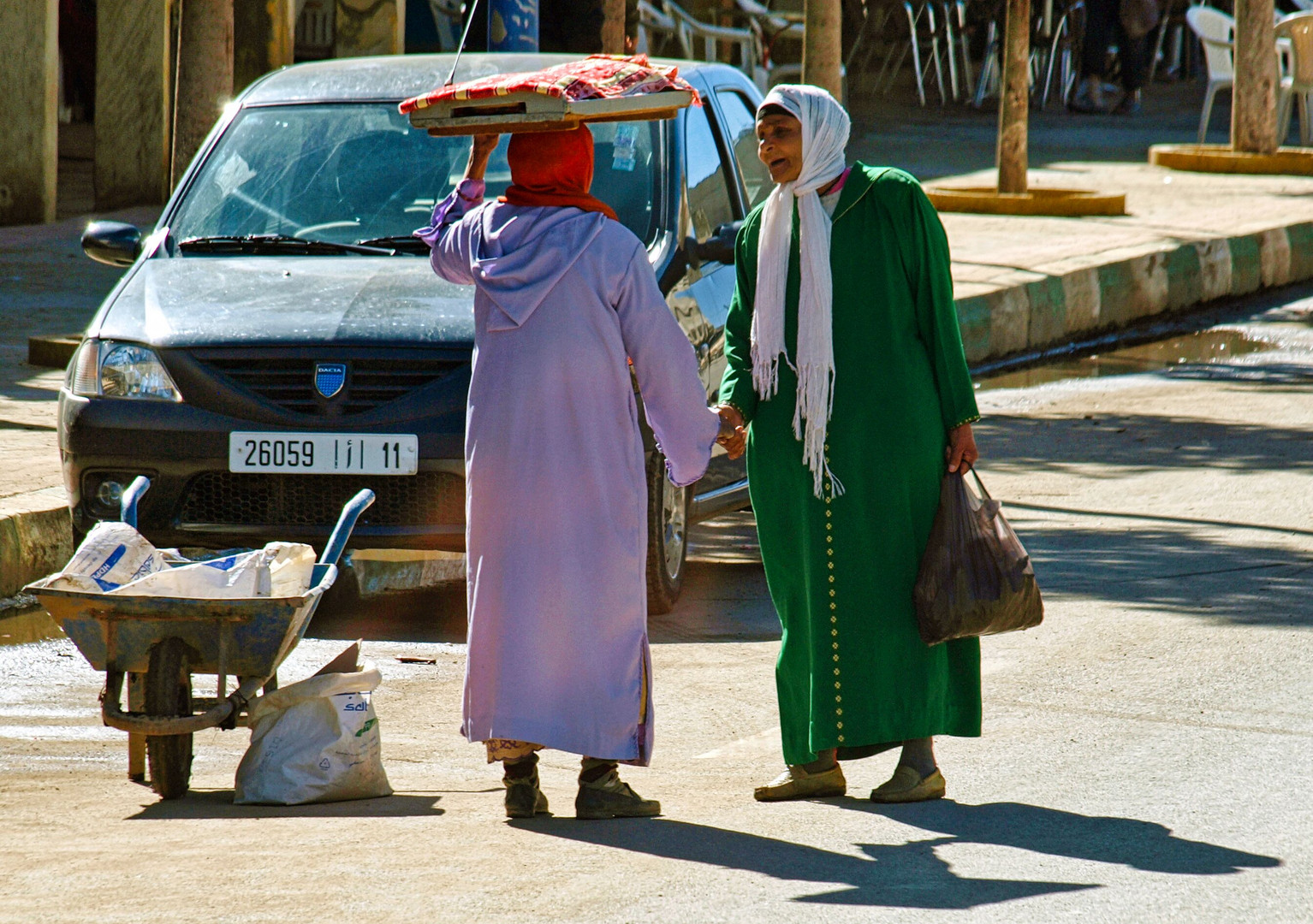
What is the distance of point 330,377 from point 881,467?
7.22 feet

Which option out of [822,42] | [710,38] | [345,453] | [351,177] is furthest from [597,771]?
[710,38]

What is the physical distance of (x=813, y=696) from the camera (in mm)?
4680

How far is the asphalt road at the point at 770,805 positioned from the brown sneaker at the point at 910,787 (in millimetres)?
48

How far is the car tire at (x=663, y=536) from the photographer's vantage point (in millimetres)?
6527

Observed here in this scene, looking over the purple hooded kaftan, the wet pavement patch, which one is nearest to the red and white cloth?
the purple hooded kaftan

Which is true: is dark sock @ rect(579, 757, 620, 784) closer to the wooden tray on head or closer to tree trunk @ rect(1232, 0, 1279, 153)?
the wooden tray on head

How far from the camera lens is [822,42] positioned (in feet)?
39.5

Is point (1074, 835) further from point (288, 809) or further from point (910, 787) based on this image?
point (288, 809)

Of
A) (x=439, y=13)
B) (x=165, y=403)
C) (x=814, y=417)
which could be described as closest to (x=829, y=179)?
(x=814, y=417)

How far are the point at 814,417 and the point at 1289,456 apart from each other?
17.2ft

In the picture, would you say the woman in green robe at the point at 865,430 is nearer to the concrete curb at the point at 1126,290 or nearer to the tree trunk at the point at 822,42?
the concrete curb at the point at 1126,290

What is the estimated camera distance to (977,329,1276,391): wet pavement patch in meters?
11.9

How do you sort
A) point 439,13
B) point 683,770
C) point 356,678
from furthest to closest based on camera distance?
point 439,13 → point 683,770 → point 356,678

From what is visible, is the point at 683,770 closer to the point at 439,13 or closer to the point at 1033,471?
the point at 1033,471
